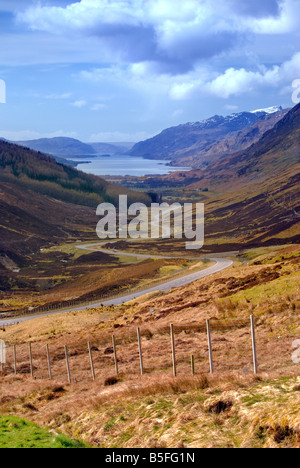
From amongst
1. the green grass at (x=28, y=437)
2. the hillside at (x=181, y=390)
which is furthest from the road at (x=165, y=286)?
the green grass at (x=28, y=437)

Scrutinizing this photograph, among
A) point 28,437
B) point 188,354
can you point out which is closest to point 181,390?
point 28,437

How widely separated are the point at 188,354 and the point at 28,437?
9.42m

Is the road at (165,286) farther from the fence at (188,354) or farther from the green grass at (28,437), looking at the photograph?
the green grass at (28,437)

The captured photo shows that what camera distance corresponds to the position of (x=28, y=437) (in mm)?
12633

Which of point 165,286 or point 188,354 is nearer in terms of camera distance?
point 188,354

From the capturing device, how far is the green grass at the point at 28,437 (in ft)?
38.9

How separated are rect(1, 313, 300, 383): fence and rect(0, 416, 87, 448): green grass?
5158 millimetres

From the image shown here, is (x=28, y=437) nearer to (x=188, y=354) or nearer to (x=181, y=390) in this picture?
(x=181, y=390)

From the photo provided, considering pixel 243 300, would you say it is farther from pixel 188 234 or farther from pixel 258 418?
pixel 188 234

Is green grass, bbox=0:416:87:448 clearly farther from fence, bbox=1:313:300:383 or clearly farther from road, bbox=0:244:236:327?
road, bbox=0:244:236:327
